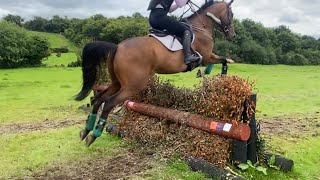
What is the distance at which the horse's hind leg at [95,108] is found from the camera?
6.30 metres

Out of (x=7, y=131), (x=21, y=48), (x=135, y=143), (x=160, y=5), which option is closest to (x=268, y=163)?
(x=135, y=143)

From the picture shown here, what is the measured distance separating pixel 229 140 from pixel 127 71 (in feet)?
6.15

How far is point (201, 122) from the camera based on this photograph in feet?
19.2

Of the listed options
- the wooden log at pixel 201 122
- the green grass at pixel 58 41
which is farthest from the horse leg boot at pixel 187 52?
the green grass at pixel 58 41

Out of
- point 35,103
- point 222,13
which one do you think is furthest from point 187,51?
point 35,103

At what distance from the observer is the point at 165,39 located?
6.44 meters

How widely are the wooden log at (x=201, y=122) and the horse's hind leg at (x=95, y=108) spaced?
33.3 inches

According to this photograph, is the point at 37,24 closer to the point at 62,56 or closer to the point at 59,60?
the point at 62,56

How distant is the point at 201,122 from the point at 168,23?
71.8 inches

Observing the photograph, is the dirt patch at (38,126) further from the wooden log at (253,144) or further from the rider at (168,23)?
the wooden log at (253,144)

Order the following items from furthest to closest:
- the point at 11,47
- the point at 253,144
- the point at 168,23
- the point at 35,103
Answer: the point at 11,47 < the point at 35,103 < the point at 168,23 < the point at 253,144

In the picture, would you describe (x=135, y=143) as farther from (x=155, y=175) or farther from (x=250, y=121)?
(x=250, y=121)

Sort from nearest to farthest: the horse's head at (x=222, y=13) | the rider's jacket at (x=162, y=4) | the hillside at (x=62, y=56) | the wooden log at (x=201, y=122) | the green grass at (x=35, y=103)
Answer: the wooden log at (x=201, y=122), the rider's jacket at (x=162, y=4), the horse's head at (x=222, y=13), the green grass at (x=35, y=103), the hillside at (x=62, y=56)

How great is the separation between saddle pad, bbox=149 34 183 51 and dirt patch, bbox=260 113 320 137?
3362 mm
